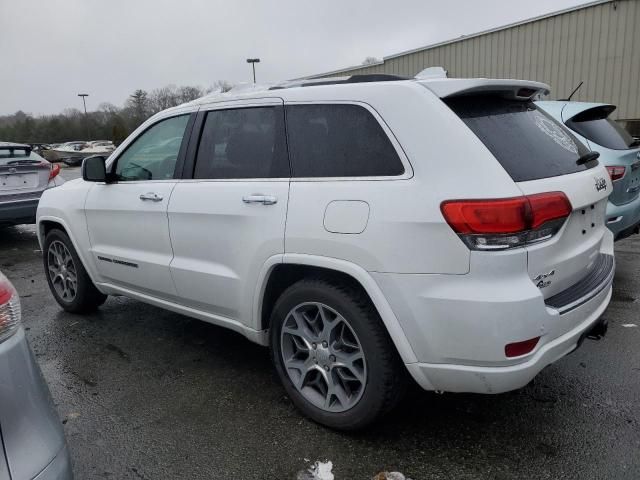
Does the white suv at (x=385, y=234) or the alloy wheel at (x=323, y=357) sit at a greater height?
the white suv at (x=385, y=234)

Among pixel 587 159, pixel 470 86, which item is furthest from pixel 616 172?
pixel 470 86

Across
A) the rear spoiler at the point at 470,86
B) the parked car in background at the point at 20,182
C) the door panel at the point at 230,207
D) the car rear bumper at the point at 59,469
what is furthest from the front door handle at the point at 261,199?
the parked car in background at the point at 20,182

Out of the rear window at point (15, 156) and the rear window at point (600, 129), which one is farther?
the rear window at point (15, 156)

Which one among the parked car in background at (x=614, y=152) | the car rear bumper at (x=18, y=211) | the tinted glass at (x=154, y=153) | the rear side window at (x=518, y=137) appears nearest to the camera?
the rear side window at (x=518, y=137)

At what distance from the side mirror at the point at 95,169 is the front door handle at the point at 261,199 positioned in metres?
1.57

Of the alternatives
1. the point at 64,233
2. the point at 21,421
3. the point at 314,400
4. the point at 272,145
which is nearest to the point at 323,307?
the point at 314,400

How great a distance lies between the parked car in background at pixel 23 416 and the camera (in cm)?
166

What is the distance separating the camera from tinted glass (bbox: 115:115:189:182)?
148 inches

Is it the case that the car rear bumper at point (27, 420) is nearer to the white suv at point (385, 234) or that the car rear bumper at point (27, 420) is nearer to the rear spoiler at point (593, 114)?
the white suv at point (385, 234)

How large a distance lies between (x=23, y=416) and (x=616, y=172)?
476 cm

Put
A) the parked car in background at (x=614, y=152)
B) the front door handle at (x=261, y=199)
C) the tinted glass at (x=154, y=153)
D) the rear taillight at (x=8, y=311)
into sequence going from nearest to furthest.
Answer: the rear taillight at (x=8, y=311) < the front door handle at (x=261, y=199) < the tinted glass at (x=154, y=153) < the parked car in background at (x=614, y=152)

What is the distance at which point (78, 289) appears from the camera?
15.5ft

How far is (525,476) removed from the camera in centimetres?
250

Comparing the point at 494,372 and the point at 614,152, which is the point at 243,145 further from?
the point at 614,152
